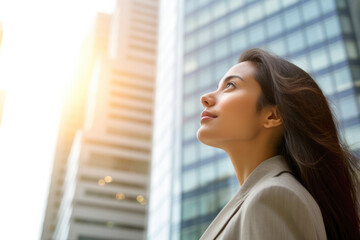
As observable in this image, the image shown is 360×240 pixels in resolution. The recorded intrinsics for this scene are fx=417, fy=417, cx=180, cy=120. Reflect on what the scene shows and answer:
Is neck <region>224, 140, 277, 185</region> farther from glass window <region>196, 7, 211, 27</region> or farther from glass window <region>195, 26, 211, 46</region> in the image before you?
glass window <region>196, 7, 211, 27</region>

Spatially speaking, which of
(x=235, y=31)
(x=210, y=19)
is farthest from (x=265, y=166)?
(x=210, y=19)

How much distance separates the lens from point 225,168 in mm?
34188

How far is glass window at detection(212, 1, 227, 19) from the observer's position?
1671 inches

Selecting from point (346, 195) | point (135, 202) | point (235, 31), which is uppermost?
point (235, 31)

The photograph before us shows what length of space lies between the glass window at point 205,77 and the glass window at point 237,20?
4.78 m

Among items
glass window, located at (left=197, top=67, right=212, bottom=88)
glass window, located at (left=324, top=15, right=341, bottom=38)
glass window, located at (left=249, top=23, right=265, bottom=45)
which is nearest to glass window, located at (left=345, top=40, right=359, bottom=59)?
glass window, located at (left=324, top=15, right=341, bottom=38)

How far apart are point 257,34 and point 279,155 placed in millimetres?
37189

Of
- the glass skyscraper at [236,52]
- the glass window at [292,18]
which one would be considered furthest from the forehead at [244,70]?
the glass window at [292,18]

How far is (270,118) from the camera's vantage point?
2.48 m

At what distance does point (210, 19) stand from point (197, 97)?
9238 millimetres

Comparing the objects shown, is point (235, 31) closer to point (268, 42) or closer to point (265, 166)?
point (268, 42)

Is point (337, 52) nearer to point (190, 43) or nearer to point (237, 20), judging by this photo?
point (237, 20)

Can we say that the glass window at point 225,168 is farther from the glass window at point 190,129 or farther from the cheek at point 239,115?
the cheek at point 239,115

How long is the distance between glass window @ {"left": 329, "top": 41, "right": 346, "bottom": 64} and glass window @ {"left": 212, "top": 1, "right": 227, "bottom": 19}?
1441 cm
